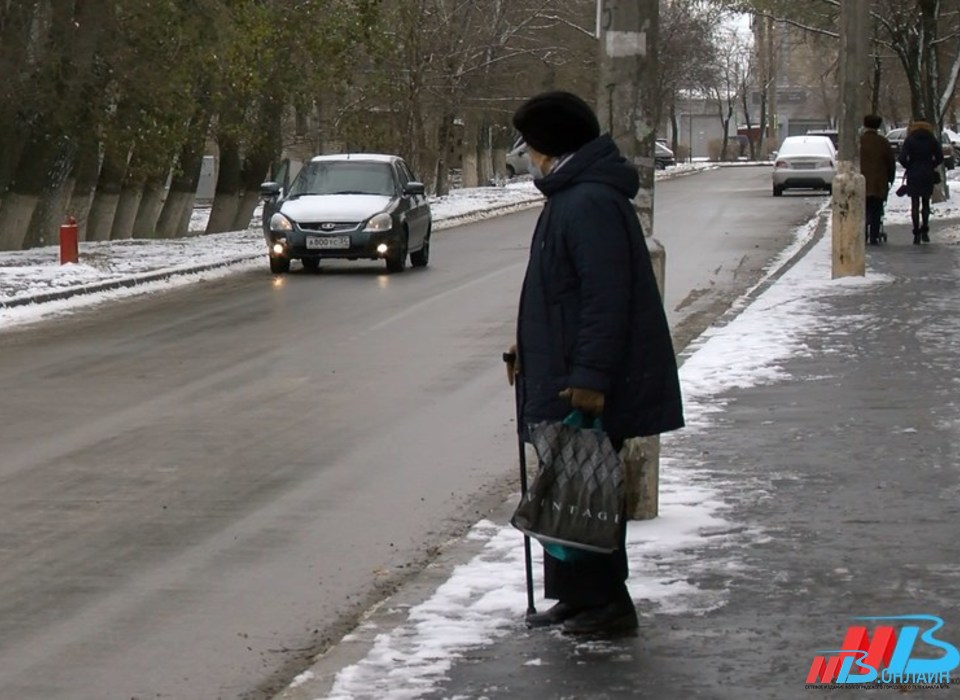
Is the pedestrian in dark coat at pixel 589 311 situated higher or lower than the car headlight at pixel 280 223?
higher

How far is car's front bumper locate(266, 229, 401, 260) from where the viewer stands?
26016 millimetres

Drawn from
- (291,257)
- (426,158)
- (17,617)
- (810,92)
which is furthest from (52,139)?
(810,92)

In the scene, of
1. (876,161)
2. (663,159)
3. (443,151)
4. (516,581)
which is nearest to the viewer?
(516,581)

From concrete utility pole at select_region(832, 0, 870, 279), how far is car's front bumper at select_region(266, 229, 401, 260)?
6664 mm

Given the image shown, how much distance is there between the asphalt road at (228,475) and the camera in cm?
711

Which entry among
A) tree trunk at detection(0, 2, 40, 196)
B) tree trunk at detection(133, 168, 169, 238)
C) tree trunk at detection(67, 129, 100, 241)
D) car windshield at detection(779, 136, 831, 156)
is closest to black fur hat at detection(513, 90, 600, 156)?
tree trunk at detection(0, 2, 40, 196)

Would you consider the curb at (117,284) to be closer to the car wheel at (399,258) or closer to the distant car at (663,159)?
the car wheel at (399,258)

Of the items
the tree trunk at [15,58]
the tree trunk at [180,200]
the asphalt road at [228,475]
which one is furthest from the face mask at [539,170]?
the tree trunk at [180,200]

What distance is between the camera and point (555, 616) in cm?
673

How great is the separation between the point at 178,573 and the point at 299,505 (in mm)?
1510

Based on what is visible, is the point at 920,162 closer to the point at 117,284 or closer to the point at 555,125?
the point at 117,284

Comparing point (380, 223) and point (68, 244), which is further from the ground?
point (380, 223)

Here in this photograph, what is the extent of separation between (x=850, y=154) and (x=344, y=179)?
28.2 feet

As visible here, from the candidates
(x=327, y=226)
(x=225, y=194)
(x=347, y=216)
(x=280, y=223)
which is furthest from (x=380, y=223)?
(x=225, y=194)
